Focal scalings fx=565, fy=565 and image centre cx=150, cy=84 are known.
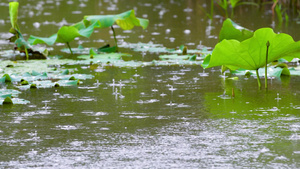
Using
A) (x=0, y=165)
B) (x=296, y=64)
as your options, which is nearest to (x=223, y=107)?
(x=0, y=165)

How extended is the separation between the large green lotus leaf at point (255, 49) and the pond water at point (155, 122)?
222 millimetres

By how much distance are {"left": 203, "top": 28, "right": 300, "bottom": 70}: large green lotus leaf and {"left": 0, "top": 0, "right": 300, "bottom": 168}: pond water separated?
0.22 meters

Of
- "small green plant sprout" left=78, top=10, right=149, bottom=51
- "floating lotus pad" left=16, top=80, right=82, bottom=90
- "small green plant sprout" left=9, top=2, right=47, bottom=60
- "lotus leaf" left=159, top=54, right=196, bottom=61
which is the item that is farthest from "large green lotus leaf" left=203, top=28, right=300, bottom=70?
"small green plant sprout" left=9, top=2, right=47, bottom=60

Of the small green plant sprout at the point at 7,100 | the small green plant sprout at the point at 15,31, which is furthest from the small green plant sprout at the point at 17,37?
the small green plant sprout at the point at 7,100

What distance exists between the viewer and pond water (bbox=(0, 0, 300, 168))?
244 centimetres

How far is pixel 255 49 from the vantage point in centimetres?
382

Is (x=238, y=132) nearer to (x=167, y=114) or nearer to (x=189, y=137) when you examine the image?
(x=189, y=137)

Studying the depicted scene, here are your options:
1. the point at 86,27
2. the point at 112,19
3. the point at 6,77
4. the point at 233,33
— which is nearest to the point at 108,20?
the point at 112,19

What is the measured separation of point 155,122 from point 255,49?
1.11 metres

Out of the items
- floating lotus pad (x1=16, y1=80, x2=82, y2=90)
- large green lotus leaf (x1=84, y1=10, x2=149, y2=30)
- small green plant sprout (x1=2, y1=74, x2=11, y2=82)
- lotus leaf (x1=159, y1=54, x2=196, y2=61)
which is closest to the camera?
floating lotus pad (x1=16, y1=80, x2=82, y2=90)

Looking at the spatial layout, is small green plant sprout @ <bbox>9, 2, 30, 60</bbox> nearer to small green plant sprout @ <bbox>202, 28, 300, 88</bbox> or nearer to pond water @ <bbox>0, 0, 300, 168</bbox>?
pond water @ <bbox>0, 0, 300, 168</bbox>

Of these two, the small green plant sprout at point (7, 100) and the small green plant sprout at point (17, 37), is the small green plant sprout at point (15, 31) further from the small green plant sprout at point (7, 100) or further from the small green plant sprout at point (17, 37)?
the small green plant sprout at point (7, 100)

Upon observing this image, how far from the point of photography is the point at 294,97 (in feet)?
12.1

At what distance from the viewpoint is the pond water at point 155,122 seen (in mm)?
2438
